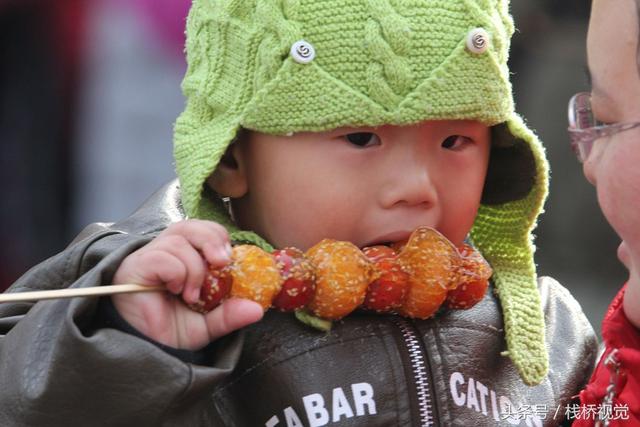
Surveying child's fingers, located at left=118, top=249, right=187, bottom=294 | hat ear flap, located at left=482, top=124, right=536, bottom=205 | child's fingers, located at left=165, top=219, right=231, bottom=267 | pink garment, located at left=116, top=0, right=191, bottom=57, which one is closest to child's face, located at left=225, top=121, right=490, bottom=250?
hat ear flap, located at left=482, top=124, right=536, bottom=205

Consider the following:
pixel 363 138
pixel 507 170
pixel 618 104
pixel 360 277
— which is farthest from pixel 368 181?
pixel 618 104

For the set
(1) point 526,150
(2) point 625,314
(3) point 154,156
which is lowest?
(3) point 154,156

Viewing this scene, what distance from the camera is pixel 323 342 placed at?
2.30 m

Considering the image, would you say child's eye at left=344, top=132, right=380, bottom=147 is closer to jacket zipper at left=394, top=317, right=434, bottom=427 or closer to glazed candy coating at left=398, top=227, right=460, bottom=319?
glazed candy coating at left=398, top=227, right=460, bottom=319

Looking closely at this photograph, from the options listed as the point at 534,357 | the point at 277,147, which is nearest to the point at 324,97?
the point at 277,147

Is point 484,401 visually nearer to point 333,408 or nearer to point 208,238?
point 333,408

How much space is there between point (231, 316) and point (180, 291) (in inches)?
4.0

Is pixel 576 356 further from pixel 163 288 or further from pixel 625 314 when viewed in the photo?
pixel 163 288

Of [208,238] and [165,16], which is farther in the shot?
[165,16]

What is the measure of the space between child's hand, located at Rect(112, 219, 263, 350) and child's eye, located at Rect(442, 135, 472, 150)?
0.55 m

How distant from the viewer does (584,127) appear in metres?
2.10

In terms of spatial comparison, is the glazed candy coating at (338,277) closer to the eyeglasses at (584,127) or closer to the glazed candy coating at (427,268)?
the glazed candy coating at (427,268)

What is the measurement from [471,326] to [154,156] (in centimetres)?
294

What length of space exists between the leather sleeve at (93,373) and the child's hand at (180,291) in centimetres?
4
